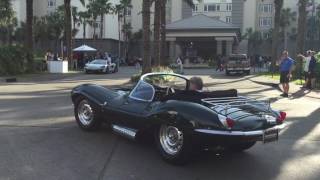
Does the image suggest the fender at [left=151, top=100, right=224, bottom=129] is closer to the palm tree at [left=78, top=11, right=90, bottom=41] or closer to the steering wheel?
the steering wheel

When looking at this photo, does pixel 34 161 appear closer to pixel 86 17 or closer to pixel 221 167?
pixel 221 167

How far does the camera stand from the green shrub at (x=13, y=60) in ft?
93.7

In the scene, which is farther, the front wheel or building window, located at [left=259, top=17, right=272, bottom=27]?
building window, located at [left=259, top=17, right=272, bottom=27]

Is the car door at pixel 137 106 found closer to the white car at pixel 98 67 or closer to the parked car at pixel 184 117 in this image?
the parked car at pixel 184 117

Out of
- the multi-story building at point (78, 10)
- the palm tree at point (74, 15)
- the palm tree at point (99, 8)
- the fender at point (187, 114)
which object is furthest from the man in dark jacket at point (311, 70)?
the multi-story building at point (78, 10)

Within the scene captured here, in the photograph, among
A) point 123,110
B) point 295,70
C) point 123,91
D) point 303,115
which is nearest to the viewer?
point 123,110

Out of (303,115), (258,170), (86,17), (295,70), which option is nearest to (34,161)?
(258,170)

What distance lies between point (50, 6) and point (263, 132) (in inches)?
3798

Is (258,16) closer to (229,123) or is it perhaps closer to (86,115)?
(86,115)

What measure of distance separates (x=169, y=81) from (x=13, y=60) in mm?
22377

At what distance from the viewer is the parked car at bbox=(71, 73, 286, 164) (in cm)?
663

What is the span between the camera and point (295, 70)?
3072 centimetres

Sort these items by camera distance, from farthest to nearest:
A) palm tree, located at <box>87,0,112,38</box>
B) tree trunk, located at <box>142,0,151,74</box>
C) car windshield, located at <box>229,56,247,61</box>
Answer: palm tree, located at <box>87,0,112,38</box>, car windshield, located at <box>229,56,247,61</box>, tree trunk, located at <box>142,0,151,74</box>

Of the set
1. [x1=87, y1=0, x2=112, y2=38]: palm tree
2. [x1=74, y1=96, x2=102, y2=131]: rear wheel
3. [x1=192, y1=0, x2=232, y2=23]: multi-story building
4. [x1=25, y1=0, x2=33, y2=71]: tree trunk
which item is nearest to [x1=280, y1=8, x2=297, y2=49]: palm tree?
[x1=192, y1=0, x2=232, y2=23]: multi-story building
